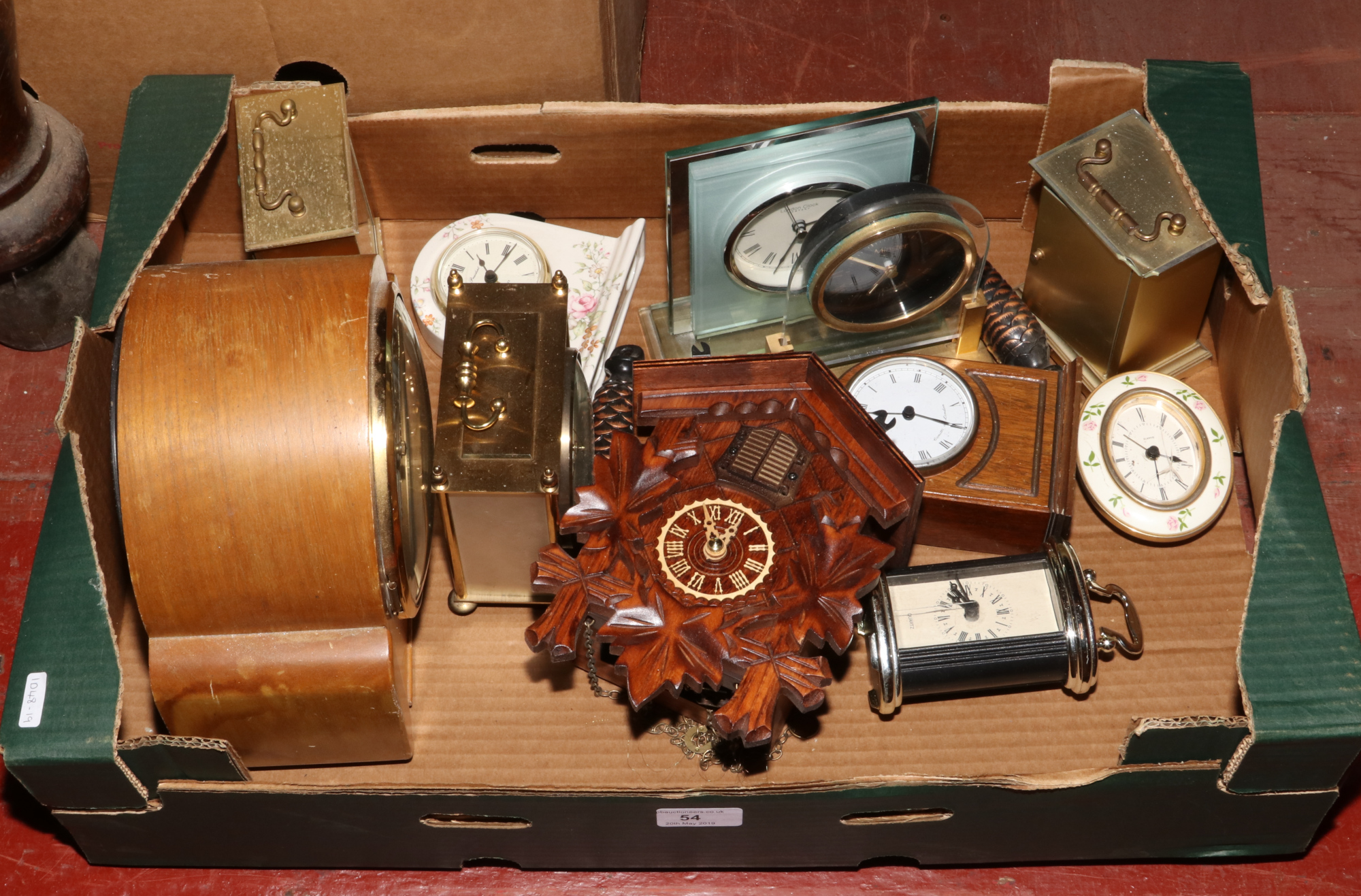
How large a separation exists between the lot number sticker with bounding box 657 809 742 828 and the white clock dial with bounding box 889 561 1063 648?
24 cm

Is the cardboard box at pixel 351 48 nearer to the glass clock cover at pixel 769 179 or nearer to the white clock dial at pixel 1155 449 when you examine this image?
the glass clock cover at pixel 769 179

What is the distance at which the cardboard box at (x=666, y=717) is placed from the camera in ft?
3.83

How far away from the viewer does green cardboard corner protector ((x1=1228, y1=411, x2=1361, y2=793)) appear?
114cm

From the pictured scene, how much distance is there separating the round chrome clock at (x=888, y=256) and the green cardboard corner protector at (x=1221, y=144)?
0.25 m

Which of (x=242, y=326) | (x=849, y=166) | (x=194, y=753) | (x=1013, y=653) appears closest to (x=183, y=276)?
(x=242, y=326)

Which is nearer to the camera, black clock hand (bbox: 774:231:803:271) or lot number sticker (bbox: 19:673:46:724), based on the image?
lot number sticker (bbox: 19:673:46:724)

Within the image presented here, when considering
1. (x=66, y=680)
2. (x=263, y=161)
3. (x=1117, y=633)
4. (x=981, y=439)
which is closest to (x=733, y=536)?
(x=981, y=439)

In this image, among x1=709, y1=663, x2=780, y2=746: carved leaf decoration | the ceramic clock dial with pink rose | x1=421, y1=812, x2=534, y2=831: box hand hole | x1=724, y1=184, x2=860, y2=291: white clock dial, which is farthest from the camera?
the ceramic clock dial with pink rose

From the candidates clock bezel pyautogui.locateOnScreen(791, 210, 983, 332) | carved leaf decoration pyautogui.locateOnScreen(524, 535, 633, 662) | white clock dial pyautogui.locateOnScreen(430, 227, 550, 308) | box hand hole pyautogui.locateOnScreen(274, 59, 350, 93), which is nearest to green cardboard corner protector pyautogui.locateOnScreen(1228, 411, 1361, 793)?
clock bezel pyautogui.locateOnScreen(791, 210, 983, 332)

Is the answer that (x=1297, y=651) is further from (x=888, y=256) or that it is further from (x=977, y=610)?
(x=888, y=256)

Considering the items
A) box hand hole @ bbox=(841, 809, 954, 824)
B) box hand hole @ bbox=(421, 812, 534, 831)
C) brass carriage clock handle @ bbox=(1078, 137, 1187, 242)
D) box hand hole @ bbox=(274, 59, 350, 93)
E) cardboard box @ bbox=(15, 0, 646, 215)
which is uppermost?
cardboard box @ bbox=(15, 0, 646, 215)

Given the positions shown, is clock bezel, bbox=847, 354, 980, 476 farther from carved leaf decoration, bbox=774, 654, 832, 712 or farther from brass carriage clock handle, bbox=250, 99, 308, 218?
brass carriage clock handle, bbox=250, 99, 308, 218

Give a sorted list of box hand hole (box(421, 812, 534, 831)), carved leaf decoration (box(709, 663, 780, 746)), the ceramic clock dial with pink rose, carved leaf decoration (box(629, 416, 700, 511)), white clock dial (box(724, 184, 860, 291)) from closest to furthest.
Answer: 1. carved leaf decoration (box(709, 663, 780, 746))
2. carved leaf decoration (box(629, 416, 700, 511))
3. box hand hole (box(421, 812, 534, 831))
4. white clock dial (box(724, 184, 860, 291))
5. the ceramic clock dial with pink rose

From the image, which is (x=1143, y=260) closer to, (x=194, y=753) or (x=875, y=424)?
(x=875, y=424)
